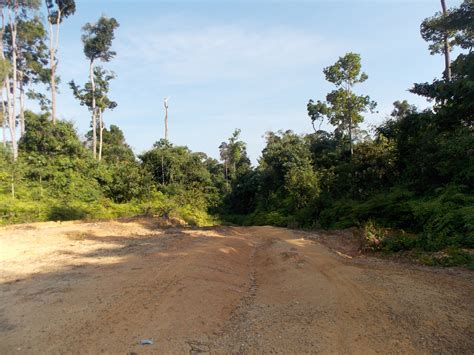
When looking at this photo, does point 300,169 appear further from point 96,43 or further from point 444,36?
point 96,43

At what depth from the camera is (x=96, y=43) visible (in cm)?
3119

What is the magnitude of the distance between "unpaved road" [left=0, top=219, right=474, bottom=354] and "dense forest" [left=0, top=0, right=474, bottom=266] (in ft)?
7.94

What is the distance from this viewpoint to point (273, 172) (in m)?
29.2

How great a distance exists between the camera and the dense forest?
35.1 feet

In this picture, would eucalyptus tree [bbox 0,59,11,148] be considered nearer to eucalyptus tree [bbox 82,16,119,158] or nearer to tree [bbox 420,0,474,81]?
eucalyptus tree [bbox 82,16,119,158]

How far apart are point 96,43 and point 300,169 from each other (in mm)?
21776

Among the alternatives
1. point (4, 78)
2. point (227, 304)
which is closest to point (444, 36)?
point (227, 304)

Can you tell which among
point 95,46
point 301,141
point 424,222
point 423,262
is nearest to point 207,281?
point 423,262

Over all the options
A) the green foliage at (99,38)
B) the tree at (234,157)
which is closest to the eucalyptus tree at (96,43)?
the green foliage at (99,38)

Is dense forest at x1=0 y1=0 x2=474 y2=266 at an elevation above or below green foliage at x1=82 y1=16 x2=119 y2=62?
below

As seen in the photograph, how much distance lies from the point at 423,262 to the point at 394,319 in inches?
147

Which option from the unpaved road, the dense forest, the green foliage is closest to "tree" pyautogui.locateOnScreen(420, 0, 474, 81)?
the dense forest

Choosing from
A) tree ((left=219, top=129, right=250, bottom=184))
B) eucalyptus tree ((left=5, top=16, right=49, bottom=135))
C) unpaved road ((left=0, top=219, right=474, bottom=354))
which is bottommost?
unpaved road ((left=0, top=219, right=474, bottom=354))

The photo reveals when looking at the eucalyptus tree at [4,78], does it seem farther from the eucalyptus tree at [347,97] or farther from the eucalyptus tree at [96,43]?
the eucalyptus tree at [347,97]
